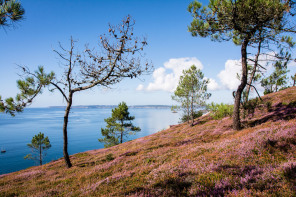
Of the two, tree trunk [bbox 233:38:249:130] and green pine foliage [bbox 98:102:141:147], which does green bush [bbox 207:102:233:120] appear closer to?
tree trunk [bbox 233:38:249:130]

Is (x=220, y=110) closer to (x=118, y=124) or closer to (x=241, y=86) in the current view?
(x=241, y=86)

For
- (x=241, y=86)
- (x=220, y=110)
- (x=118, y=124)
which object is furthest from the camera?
(x=118, y=124)

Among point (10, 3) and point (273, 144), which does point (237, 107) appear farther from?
point (10, 3)

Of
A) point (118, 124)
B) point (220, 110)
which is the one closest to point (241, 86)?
point (220, 110)

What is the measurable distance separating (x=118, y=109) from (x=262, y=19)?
112 feet

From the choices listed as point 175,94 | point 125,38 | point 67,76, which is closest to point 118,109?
point 175,94

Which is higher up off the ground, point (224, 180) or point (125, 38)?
point (125, 38)

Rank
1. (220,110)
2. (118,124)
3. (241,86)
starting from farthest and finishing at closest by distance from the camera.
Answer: (118,124), (220,110), (241,86)

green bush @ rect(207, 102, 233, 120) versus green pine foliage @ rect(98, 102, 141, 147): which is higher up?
green bush @ rect(207, 102, 233, 120)

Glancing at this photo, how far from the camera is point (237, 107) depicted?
1265 cm

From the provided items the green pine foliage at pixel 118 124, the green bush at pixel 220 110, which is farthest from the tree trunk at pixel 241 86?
the green pine foliage at pixel 118 124

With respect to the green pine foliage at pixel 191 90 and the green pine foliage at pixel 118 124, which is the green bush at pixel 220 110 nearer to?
the green pine foliage at pixel 191 90

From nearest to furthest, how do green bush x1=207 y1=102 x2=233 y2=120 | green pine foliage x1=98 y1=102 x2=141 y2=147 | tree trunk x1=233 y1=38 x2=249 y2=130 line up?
tree trunk x1=233 y1=38 x2=249 y2=130 < green bush x1=207 y1=102 x2=233 y2=120 < green pine foliage x1=98 y1=102 x2=141 y2=147

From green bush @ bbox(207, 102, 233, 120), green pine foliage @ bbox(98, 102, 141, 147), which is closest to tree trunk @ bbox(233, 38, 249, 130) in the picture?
green bush @ bbox(207, 102, 233, 120)
